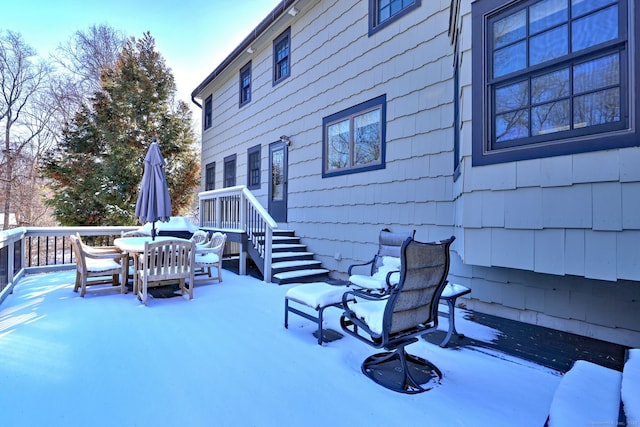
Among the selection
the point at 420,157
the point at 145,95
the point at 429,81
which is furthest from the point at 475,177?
the point at 145,95

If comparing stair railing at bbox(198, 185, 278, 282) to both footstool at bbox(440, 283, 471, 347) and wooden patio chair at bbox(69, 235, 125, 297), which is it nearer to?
wooden patio chair at bbox(69, 235, 125, 297)

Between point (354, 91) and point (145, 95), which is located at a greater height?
point (145, 95)

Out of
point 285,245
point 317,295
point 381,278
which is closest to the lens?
point 317,295

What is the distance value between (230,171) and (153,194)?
4918mm

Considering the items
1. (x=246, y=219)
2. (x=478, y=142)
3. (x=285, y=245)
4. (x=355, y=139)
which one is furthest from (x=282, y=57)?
(x=478, y=142)

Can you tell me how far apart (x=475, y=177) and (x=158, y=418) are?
3193 mm

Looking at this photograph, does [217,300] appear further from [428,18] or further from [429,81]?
[428,18]

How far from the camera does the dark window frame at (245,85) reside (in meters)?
9.16

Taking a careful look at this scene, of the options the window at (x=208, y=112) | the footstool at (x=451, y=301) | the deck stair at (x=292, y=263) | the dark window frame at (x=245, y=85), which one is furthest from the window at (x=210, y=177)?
the footstool at (x=451, y=301)

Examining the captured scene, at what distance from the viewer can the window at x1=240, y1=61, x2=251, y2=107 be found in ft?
30.1

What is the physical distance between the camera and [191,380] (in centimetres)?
232

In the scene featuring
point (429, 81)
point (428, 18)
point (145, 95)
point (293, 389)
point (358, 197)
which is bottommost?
point (293, 389)

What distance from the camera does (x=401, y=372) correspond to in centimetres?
248

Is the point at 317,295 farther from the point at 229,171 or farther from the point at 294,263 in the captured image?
the point at 229,171
